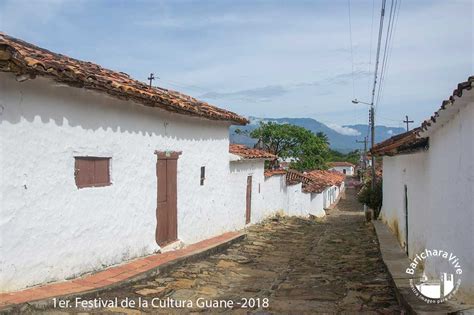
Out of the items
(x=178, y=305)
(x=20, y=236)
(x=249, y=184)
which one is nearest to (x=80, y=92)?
(x=20, y=236)

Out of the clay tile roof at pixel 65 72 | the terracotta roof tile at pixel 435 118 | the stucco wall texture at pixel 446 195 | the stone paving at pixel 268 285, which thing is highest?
the clay tile roof at pixel 65 72

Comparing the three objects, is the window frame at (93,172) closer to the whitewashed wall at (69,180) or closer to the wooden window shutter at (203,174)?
the whitewashed wall at (69,180)

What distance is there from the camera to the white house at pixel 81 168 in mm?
5715

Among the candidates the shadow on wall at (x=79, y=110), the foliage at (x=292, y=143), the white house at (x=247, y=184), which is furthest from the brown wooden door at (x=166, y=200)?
the foliage at (x=292, y=143)

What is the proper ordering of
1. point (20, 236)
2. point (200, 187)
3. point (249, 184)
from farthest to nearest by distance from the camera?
1. point (249, 184)
2. point (200, 187)
3. point (20, 236)

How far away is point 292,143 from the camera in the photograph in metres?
35.4

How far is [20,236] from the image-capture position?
5840 millimetres

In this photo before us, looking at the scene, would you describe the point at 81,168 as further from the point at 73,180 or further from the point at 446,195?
the point at 446,195

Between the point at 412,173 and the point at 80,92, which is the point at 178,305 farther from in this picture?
the point at 412,173

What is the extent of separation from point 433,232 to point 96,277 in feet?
16.3

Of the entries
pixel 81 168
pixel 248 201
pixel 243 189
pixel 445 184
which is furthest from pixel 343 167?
pixel 81 168

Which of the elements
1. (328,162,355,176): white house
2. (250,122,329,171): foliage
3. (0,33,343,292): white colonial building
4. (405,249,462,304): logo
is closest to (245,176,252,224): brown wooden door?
(0,33,343,292): white colonial building

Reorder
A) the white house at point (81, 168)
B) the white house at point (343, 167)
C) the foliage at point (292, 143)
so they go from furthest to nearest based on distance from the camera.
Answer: the white house at point (343, 167), the foliage at point (292, 143), the white house at point (81, 168)

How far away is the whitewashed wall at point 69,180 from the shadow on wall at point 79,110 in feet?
0.04
